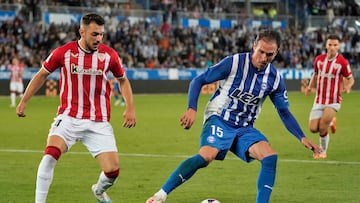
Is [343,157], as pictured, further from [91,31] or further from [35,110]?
[35,110]

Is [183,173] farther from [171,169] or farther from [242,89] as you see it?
[171,169]

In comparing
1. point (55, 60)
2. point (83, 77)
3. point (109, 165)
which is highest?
point (55, 60)

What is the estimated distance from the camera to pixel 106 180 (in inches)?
378

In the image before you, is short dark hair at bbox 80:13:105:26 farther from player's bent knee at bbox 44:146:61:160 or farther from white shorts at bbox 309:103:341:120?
white shorts at bbox 309:103:341:120

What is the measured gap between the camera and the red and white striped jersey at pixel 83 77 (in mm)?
9375

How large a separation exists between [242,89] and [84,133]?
175 centimetres

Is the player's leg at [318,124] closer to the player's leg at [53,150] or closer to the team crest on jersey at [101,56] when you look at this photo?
the team crest on jersey at [101,56]

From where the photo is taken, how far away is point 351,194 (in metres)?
11.3

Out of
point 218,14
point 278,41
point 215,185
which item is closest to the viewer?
point 278,41

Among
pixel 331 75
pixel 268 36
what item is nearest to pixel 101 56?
pixel 268 36

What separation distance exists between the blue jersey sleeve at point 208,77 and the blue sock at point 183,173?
0.62 metres

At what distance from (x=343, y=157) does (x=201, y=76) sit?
24.5 ft

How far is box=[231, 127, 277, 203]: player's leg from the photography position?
909cm

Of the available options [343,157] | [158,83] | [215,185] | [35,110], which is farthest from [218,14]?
[215,185]
